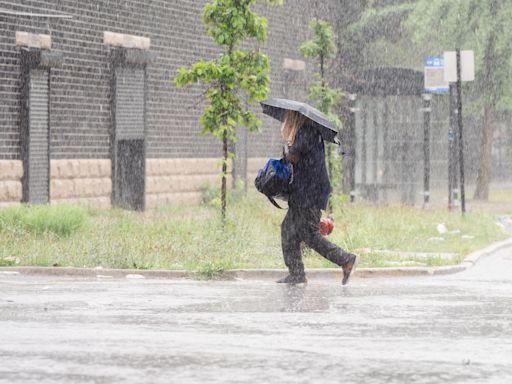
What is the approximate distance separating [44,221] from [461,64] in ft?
37.1

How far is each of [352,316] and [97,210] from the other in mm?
15447

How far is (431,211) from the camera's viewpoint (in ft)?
94.7

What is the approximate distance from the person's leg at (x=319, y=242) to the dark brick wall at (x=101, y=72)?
26.9 ft

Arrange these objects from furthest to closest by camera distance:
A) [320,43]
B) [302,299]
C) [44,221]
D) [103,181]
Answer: [103,181], [320,43], [44,221], [302,299]

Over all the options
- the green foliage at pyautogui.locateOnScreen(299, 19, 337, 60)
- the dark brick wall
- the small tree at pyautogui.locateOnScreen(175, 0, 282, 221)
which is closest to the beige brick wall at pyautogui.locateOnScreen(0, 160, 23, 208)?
the dark brick wall

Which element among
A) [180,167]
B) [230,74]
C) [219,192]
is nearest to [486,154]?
[219,192]

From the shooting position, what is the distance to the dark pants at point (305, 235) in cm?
1459

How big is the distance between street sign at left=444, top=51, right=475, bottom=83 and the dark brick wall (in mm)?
5314

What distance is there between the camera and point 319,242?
48.0 ft

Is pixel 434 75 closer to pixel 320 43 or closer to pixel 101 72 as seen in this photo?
pixel 101 72

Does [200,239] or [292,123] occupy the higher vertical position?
[292,123]

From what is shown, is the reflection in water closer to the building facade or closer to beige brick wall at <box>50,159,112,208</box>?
the building facade

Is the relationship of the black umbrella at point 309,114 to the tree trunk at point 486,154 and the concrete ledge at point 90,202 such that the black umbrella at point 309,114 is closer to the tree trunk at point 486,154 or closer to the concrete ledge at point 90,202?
the concrete ledge at point 90,202

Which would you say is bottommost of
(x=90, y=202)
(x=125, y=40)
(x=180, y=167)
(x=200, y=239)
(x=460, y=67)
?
(x=200, y=239)
